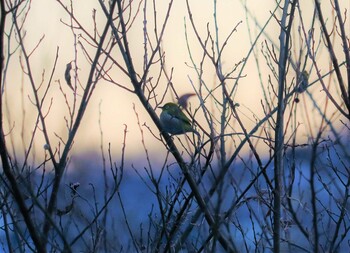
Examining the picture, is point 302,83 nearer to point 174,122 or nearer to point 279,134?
point 279,134

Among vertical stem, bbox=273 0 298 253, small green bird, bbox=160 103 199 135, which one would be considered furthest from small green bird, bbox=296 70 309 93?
small green bird, bbox=160 103 199 135

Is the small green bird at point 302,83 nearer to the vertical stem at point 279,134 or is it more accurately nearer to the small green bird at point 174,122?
the vertical stem at point 279,134

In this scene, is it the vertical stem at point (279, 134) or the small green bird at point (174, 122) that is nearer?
the vertical stem at point (279, 134)

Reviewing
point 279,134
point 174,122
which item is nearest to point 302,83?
point 279,134

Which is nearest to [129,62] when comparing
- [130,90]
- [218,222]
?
[130,90]

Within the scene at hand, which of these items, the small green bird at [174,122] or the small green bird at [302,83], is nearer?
the small green bird at [302,83]

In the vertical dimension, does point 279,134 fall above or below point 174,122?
below

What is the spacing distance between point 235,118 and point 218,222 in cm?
190

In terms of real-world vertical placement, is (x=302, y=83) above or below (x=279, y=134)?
above

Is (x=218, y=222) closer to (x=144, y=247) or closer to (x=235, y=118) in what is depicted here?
(x=235, y=118)

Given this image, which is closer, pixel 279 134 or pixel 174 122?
pixel 279 134

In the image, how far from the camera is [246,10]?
456cm

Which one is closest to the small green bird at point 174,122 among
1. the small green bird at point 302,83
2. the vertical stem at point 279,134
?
the vertical stem at point 279,134

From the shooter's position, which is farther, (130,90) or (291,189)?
(130,90)
